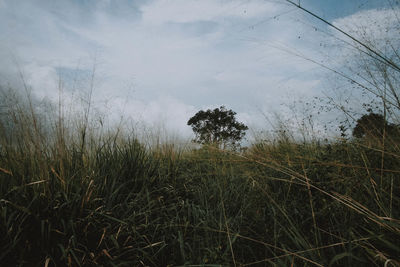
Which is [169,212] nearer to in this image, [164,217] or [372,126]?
[164,217]

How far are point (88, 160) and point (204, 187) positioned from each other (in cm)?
124

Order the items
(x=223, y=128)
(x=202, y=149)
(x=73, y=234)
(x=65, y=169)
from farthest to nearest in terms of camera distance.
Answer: (x=223, y=128), (x=202, y=149), (x=65, y=169), (x=73, y=234)

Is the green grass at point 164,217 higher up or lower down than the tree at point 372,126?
lower down

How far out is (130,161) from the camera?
8.15 ft

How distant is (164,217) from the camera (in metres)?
2.04

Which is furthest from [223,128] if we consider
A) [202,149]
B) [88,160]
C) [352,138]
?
[88,160]

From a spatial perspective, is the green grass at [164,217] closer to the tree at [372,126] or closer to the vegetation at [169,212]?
the vegetation at [169,212]

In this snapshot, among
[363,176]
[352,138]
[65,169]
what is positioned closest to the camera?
[363,176]

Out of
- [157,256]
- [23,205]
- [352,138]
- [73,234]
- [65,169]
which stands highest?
[352,138]

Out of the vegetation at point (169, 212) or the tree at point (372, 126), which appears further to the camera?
the tree at point (372, 126)

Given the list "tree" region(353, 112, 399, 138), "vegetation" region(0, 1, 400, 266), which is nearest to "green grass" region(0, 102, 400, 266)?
"vegetation" region(0, 1, 400, 266)

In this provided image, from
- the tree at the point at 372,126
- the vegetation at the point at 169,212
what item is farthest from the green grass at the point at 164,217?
the tree at the point at 372,126

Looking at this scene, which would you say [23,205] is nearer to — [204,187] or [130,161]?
[130,161]

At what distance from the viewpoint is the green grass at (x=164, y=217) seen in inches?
53.6
